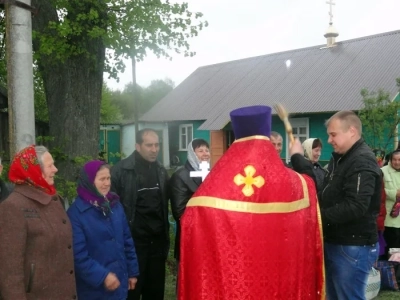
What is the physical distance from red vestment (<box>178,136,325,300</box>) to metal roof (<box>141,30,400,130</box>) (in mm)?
14843

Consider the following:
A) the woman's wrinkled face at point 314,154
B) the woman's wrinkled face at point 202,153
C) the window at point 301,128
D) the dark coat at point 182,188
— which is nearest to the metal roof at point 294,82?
the window at point 301,128

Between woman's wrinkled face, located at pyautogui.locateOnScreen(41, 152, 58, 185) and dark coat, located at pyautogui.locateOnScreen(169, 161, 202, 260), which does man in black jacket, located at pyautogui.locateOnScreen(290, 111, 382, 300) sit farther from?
woman's wrinkled face, located at pyautogui.locateOnScreen(41, 152, 58, 185)

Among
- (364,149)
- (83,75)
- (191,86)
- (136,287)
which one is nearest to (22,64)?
(136,287)

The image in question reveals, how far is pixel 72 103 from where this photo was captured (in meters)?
6.58

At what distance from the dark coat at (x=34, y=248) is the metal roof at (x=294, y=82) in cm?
1510

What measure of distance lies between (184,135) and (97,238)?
22720 millimetres

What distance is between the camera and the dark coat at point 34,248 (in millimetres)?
2752

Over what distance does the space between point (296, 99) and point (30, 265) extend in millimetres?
17793

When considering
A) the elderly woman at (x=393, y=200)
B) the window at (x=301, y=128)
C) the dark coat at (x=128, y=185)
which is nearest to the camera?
the dark coat at (x=128, y=185)

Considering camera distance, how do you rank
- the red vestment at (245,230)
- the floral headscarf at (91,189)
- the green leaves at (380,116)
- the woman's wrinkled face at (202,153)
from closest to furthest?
1. the red vestment at (245,230)
2. the floral headscarf at (91,189)
3. the woman's wrinkled face at (202,153)
4. the green leaves at (380,116)

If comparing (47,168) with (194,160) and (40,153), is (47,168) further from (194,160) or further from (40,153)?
(194,160)

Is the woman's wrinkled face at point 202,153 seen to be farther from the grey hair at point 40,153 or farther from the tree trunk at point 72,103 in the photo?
the tree trunk at point 72,103

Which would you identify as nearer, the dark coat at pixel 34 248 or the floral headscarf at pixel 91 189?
the dark coat at pixel 34 248

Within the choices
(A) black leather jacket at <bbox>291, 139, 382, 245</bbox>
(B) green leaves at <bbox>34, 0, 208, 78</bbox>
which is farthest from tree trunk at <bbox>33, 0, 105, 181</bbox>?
(A) black leather jacket at <bbox>291, 139, 382, 245</bbox>
